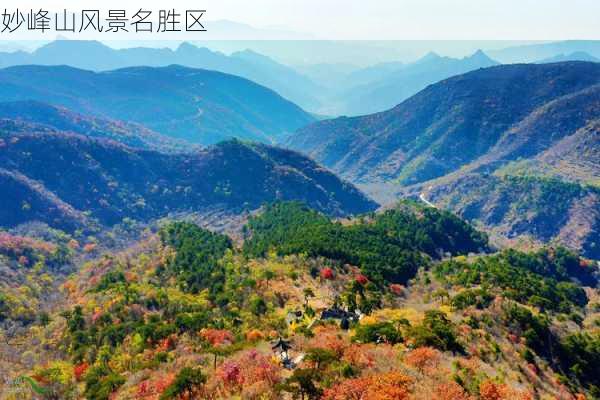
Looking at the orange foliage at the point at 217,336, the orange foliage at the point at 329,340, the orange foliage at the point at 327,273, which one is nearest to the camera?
the orange foliage at the point at 329,340

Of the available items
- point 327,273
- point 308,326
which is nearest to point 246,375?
point 308,326

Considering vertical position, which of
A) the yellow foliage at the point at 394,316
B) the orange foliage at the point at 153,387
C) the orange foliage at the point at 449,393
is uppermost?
the orange foliage at the point at 449,393

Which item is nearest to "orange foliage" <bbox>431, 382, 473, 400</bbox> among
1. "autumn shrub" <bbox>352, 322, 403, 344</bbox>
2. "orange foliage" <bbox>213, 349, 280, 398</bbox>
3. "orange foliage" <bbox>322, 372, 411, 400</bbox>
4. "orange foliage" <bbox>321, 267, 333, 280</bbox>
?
"orange foliage" <bbox>322, 372, 411, 400</bbox>

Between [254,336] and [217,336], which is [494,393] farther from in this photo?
[217,336]

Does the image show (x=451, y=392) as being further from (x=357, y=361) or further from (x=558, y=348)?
(x=558, y=348)

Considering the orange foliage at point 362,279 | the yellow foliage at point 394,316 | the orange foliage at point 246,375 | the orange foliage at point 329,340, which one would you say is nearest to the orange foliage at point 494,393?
the orange foliage at point 329,340

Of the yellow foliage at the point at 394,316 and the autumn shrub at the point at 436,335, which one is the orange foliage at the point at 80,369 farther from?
the autumn shrub at the point at 436,335

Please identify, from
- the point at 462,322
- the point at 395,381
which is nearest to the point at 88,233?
the point at 462,322

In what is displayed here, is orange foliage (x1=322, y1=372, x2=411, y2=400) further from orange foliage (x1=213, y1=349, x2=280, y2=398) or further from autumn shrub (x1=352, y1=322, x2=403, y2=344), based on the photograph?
autumn shrub (x1=352, y1=322, x2=403, y2=344)
